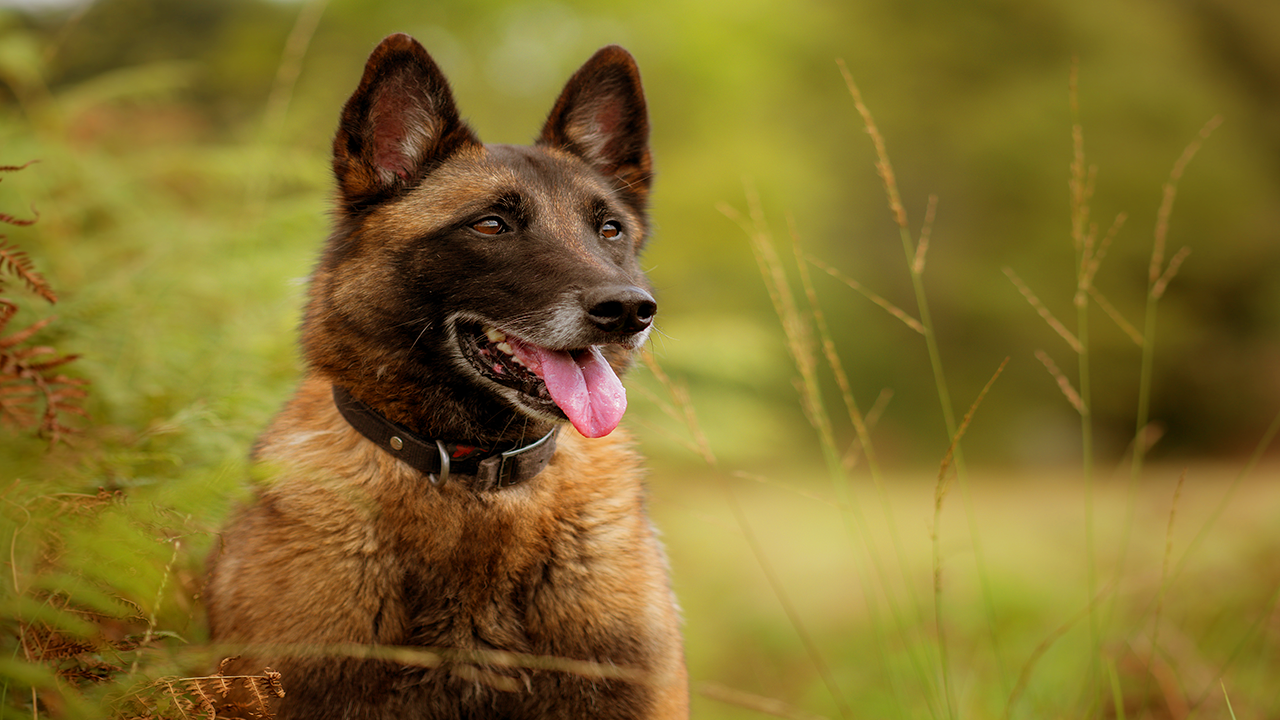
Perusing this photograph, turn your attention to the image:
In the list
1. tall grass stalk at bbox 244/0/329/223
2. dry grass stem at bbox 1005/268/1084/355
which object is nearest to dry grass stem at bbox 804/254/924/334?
dry grass stem at bbox 1005/268/1084/355

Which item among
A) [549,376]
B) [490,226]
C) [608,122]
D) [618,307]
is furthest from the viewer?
[608,122]

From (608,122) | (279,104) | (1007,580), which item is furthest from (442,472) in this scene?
(1007,580)

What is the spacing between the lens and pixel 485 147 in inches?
122

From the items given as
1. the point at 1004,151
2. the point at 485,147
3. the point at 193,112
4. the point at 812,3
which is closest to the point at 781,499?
the point at 1004,151

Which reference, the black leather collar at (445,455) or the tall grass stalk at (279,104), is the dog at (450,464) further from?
the tall grass stalk at (279,104)

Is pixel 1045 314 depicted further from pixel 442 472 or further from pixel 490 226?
pixel 442 472

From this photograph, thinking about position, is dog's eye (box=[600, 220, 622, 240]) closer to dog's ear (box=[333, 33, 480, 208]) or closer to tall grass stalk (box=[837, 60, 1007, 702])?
dog's ear (box=[333, 33, 480, 208])

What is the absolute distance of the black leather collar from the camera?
2.59 metres

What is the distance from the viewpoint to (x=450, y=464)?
2.61 metres

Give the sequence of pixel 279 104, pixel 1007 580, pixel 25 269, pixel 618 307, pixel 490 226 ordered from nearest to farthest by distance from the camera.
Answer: pixel 25 269 < pixel 618 307 < pixel 490 226 < pixel 279 104 < pixel 1007 580

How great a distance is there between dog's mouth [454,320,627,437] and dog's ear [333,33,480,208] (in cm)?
61

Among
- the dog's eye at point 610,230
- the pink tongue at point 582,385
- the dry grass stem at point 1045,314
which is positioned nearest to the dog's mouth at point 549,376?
the pink tongue at point 582,385

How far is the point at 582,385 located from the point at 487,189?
785 millimetres

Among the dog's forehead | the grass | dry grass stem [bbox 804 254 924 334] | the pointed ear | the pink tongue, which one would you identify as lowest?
the grass
